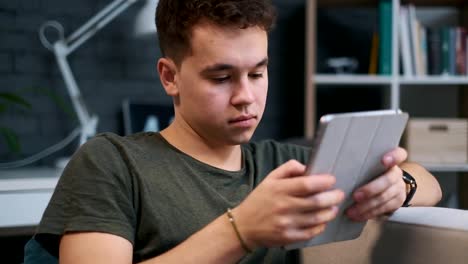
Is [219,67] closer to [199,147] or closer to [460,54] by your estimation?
[199,147]

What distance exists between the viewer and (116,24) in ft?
9.36

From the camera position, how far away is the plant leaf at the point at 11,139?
249 centimetres

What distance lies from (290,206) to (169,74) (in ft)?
1.48

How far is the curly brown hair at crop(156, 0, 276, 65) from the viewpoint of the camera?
1.05 m

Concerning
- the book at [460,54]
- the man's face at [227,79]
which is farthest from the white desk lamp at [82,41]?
the man's face at [227,79]

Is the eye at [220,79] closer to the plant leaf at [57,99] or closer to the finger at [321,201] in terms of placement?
the finger at [321,201]

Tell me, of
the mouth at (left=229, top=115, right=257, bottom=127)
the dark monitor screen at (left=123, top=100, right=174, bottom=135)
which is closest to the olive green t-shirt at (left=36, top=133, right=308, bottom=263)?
the mouth at (left=229, top=115, right=257, bottom=127)

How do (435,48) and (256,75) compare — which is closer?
(256,75)

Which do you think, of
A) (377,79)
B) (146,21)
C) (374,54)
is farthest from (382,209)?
(374,54)

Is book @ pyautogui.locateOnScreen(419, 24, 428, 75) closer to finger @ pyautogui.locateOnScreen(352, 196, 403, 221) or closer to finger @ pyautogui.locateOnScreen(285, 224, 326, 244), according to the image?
finger @ pyautogui.locateOnScreen(352, 196, 403, 221)

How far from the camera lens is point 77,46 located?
276 cm

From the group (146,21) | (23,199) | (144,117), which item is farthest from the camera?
(144,117)

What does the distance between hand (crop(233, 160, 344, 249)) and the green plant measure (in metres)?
1.85

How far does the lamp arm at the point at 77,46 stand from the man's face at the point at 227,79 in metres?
1.58
